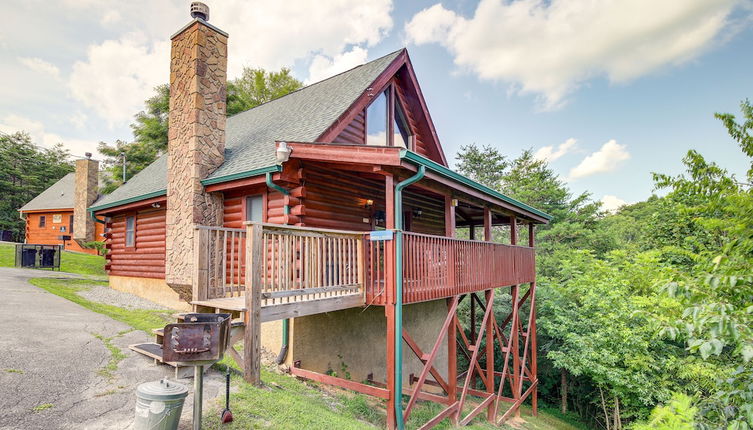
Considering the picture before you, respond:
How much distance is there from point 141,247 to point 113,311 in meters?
3.27

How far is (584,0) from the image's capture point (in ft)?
46.1

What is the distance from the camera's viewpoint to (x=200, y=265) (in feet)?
18.0

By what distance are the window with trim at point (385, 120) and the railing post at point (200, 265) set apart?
602cm

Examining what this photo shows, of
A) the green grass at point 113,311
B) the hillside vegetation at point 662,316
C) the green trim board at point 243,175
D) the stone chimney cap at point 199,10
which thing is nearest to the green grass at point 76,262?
the green grass at point 113,311

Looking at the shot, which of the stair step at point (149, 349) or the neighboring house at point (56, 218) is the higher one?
the neighboring house at point (56, 218)

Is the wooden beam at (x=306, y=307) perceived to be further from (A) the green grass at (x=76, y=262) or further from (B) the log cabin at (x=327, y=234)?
(A) the green grass at (x=76, y=262)

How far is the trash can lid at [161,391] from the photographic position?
346cm

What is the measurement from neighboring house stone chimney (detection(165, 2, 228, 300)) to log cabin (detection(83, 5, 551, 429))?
4cm

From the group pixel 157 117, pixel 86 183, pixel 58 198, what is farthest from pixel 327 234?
pixel 58 198

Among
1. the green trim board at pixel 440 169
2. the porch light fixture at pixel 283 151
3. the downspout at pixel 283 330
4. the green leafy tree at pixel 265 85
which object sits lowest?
the downspout at pixel 283 330

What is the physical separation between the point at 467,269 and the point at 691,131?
21.8 metres

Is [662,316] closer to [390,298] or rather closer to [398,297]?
[398,297]

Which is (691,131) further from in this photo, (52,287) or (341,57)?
(52,287)

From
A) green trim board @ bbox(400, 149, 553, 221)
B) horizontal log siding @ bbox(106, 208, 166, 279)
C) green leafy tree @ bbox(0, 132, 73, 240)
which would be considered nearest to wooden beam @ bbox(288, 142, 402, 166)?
green trim board @ bbox(400, 149, 553, 221)
